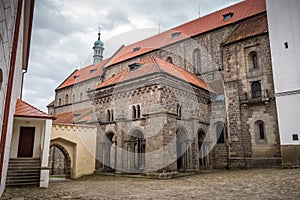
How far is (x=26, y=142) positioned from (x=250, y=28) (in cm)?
1740

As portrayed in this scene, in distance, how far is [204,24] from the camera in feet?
78.5

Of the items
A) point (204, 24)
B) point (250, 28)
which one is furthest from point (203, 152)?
point (204, 24)

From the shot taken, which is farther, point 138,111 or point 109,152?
point 109,152

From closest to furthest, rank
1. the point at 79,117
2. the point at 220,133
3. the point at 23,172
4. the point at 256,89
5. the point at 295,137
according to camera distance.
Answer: the point at 23,172 < the point at 295,137 < the point at 256,89 < the point at 220,133 < the point at 79,117

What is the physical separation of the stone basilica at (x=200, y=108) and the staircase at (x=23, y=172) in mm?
5327

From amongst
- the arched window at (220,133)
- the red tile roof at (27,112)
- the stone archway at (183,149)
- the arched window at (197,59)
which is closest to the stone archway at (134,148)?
the stone archway at (183,149)

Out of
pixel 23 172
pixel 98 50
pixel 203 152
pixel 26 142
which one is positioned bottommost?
pixel 23 172

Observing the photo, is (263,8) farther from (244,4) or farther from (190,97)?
(190,97)

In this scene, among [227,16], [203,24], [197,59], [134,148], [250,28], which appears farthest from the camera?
[203,24]

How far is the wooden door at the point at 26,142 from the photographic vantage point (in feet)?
45.8

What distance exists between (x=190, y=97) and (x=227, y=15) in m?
9.90

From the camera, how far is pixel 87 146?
17531mm

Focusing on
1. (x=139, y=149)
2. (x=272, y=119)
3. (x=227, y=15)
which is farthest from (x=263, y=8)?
(x=139, y=149)

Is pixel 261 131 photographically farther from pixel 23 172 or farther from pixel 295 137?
pixel 23 172
